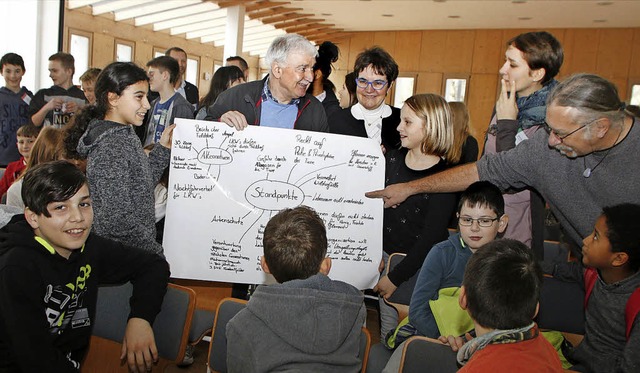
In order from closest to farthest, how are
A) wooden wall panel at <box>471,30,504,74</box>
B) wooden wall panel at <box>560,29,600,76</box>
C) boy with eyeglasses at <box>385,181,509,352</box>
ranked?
boy with eyeglasses at <box>385,181,509,352</box> < wooden wall panel at <box>560,29,600,76</box> < wooden wall panel at <box>471,30,504,74</box>

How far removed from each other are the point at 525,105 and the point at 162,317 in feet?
6.73

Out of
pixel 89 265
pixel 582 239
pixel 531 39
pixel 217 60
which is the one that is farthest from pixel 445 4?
pixel 89 265

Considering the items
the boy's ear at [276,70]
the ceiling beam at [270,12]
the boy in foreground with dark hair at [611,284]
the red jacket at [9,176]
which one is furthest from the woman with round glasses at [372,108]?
the ceiling beam at [270,12]

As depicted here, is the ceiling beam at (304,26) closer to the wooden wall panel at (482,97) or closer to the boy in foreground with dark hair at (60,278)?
the wooden wall panel at (482,97)

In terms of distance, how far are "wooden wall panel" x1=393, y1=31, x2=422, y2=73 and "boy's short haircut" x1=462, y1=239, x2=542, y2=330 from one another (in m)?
14.9

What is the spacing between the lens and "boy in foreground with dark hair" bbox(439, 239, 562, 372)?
148 centimetres

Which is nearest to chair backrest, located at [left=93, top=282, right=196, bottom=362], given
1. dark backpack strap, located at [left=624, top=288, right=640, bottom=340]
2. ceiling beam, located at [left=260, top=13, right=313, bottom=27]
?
dark backpack strap, located at [left=624, top=288, right=640, bottom=340]

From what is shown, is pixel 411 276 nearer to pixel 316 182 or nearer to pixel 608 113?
pixel 316 182

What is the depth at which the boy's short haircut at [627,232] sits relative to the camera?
2.01 m

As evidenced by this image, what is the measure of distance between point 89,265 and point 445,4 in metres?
11.6

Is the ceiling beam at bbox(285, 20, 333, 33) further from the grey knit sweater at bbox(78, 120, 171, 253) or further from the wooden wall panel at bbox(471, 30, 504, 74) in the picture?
the grey knit sweater at bbox(78, 120, 171, 253)

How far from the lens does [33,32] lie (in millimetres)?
8109

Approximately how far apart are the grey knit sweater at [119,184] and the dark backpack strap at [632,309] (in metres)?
1.89

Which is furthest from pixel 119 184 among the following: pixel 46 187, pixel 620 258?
pixel 620 258
